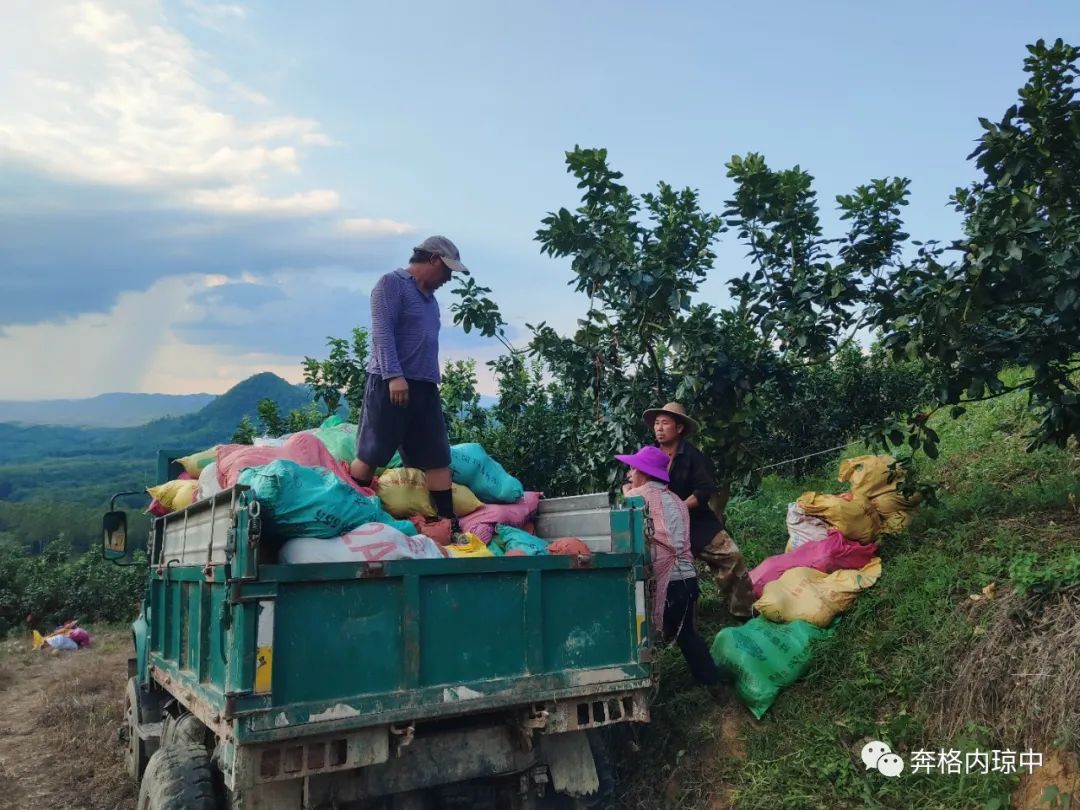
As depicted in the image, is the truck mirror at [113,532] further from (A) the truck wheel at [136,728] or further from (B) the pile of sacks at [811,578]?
(B) the pile of sacks at [811,578]

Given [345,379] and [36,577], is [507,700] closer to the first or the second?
[345,379]

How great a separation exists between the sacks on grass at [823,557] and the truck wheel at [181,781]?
3.21 m

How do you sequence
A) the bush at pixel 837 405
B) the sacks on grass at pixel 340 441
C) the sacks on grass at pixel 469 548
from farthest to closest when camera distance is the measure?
the bush at pixel 837 405 < the sacks on grass at pixel 340 441 < the sacks on grass at pixel 469 548

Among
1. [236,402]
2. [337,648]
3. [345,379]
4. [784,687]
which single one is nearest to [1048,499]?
[784,687]

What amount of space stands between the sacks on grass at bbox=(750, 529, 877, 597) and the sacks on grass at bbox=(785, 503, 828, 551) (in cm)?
4

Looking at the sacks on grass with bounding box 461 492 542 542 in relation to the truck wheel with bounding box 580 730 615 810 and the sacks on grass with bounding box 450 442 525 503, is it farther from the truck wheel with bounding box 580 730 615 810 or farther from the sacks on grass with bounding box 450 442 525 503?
the truck wheel with bounding box 580 730 615 810

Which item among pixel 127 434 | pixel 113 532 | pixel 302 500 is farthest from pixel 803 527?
pixel 127 434

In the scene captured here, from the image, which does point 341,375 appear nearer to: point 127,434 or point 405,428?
point 405,428


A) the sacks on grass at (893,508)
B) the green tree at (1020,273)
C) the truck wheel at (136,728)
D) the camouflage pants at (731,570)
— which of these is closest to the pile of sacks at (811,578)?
the sacks on grass at (893,508)

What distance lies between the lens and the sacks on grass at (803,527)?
512 centimetres

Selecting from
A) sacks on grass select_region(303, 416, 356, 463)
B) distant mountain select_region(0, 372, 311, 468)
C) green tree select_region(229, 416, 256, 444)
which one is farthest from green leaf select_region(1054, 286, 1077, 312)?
distant mountain select_region(0, 372, 311, 468)

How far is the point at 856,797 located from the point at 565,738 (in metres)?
1.30

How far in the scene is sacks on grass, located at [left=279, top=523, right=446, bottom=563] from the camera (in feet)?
9.82

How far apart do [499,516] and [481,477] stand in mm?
309
